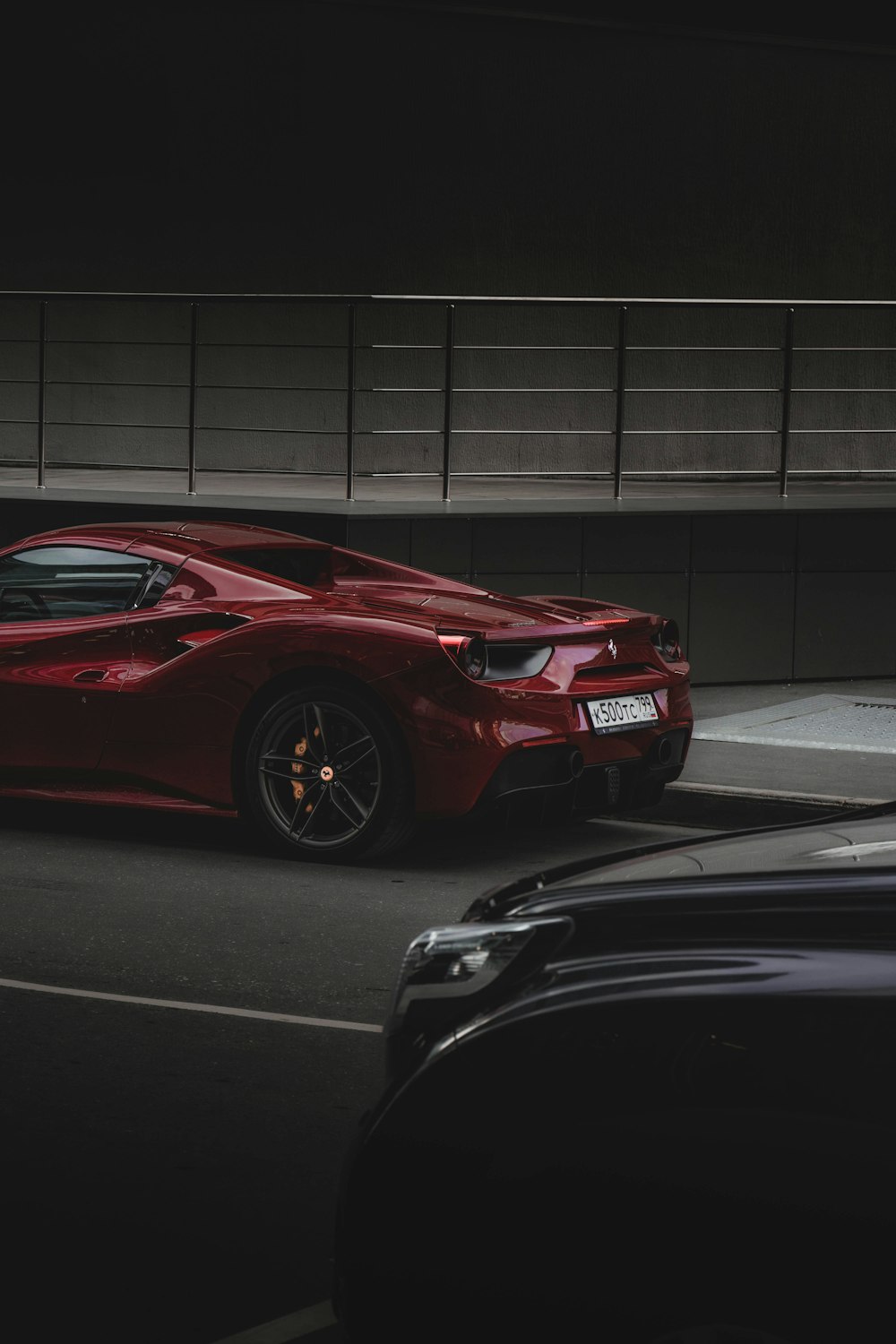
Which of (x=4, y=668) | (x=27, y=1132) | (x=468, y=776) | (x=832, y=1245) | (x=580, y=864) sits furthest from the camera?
(x=4, y=668)

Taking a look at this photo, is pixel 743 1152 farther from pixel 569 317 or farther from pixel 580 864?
pixel 569 317

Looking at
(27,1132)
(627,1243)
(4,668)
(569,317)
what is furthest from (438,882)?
(569,317)

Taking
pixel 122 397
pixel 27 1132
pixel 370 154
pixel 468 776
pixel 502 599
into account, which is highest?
pixel 370 154

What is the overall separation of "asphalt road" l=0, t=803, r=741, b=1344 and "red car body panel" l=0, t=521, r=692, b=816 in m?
0.39

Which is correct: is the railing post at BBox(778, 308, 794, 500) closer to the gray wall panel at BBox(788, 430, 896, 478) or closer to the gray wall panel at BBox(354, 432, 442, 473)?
the gray wall panel at BBox(788, 430, 896, 478)

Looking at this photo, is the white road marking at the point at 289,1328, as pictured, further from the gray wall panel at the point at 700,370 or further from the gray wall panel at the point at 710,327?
A: the gray wall panel at the point at 710,327

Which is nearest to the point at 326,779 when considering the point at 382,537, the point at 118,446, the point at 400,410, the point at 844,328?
the point at 382,537

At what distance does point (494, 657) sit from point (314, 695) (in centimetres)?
74

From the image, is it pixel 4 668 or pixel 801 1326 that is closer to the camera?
pixel 801 1326

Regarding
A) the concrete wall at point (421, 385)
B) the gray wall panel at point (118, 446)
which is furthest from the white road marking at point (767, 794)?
the gray wall panel at point (118, 446)

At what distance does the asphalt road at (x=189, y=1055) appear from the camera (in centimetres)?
382

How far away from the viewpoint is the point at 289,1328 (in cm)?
360

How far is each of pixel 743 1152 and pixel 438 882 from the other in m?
5.18

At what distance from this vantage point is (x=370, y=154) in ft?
51.8
